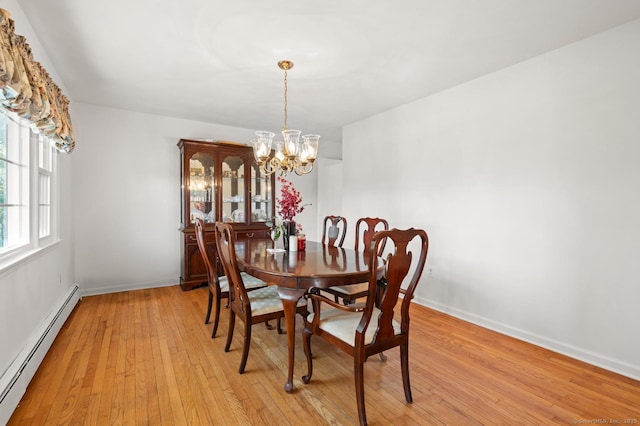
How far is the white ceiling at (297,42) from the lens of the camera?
207 centimetres

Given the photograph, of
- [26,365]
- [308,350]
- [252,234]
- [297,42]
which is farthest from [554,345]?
[26,365]

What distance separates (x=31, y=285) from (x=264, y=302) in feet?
5.77

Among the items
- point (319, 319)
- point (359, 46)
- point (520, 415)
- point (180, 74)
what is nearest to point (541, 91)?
point (359, 46)

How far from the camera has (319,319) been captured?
202cm

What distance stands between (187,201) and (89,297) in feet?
5.59

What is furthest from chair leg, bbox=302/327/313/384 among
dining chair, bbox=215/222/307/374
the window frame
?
the window frame

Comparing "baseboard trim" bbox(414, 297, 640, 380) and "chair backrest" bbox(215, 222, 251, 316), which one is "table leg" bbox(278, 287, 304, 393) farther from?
"baseboard trim" bbox(414, 297, 640, 380)

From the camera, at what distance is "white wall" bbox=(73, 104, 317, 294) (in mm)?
4027

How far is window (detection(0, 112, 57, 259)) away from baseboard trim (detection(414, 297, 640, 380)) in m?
3.89

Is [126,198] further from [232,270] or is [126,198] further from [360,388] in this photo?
[360,388]

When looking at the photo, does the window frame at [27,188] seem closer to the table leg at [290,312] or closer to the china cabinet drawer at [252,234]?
the table leg at [290,312]

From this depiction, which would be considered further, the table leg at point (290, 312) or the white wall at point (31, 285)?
the table leg at point (290, 312)

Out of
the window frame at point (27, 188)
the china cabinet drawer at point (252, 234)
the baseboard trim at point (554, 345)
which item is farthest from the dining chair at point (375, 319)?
the china cabinet drawer at point (252, 234)

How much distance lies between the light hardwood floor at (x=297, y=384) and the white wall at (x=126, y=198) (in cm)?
140
